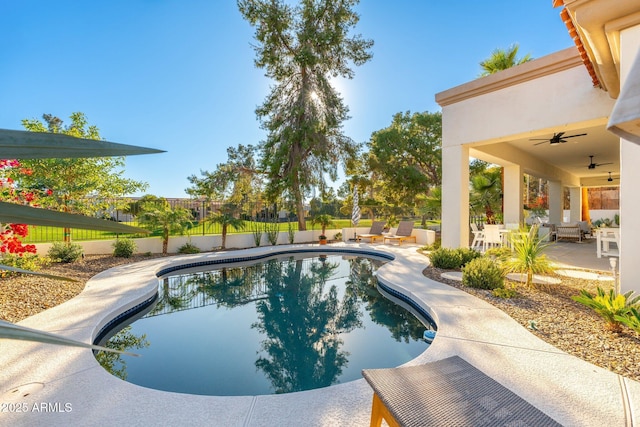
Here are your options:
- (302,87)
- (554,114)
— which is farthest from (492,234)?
(302,87)

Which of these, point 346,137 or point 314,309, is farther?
point 346,137

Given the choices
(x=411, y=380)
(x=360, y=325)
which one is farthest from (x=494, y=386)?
(x=360, y=325)

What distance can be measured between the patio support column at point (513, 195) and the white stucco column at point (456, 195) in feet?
13.1

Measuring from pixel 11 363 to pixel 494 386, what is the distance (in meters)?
4.87

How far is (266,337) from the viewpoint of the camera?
5137mm

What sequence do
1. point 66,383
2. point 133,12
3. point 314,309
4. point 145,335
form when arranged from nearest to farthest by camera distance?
point 66,383
point 145,335
point 314,309
point 133,12

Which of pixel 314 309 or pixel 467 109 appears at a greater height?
pixel 467 109

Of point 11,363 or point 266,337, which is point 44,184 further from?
point 266,337

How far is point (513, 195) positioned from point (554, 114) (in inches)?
209

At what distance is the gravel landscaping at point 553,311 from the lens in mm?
3459

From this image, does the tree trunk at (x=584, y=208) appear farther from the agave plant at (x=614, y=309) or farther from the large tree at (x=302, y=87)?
the agave plant at (x=614, y=309)

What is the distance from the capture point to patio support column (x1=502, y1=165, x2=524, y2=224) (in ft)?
38.3

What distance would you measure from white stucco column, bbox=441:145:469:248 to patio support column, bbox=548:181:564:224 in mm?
10530

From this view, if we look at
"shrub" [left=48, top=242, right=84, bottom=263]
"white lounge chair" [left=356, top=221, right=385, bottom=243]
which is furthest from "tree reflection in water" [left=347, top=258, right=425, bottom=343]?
"shrub" [left=48, top=242, right=84, bottom=263]
